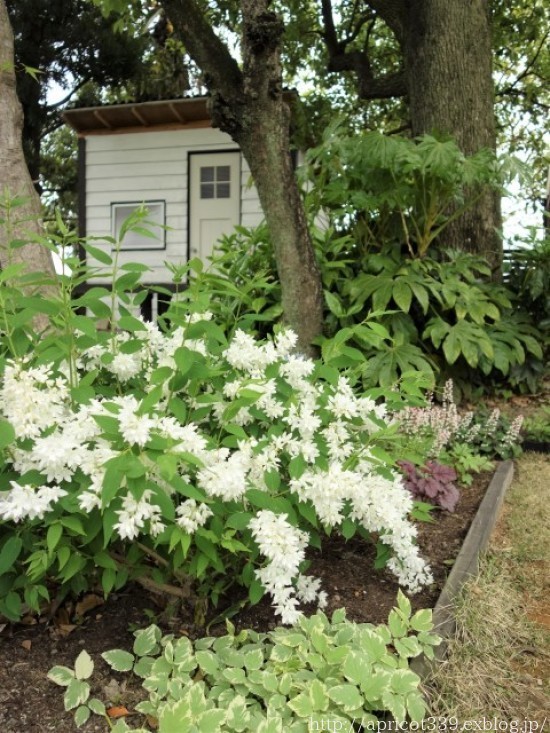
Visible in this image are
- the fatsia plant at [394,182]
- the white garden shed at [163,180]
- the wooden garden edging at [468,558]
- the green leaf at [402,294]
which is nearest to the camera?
the wooden garden edging at [468,558]

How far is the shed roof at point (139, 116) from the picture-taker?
8.27 meters

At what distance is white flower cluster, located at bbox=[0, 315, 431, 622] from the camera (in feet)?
4.89

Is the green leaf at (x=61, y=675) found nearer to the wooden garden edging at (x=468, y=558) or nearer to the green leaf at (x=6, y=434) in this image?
the green leaf at (x=6, y=434)

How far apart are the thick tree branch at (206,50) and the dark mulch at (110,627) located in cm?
271

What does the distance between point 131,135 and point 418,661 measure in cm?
846

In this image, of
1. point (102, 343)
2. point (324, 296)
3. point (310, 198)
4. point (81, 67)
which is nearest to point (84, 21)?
point (81, 67)

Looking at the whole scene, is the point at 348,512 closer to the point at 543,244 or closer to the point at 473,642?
the point at 473,642

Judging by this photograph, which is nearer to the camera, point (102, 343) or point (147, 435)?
point (147, 435)

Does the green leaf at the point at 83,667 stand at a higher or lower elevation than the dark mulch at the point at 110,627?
higher

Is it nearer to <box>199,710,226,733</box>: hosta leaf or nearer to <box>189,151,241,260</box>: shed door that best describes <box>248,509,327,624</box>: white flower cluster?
<box>199,710,226,733</box>: hosta leaf

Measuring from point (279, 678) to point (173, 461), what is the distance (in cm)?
73

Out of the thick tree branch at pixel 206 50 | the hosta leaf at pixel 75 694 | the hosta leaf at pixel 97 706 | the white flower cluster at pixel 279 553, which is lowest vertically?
the hosta leaf at pixel 97 706

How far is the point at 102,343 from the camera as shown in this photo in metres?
1.92

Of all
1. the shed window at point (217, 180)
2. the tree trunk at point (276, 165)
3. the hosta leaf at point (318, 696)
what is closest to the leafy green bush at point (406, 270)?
the tree trunk at point (276, 165)
